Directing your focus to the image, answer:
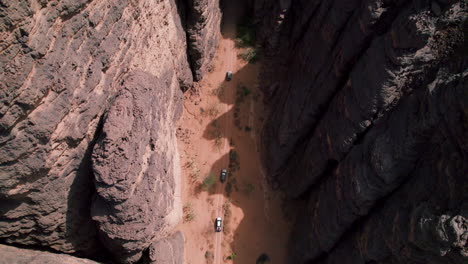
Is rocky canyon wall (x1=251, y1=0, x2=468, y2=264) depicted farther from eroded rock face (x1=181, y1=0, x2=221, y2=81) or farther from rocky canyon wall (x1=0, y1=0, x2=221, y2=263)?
rocky canyon wall (x1=0, y1=0, x2=221, y2=263)

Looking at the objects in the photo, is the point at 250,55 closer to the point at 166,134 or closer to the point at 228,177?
the point at 228,177

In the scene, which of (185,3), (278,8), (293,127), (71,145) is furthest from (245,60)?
(71,145)

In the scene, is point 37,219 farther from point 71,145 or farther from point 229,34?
point 229,34

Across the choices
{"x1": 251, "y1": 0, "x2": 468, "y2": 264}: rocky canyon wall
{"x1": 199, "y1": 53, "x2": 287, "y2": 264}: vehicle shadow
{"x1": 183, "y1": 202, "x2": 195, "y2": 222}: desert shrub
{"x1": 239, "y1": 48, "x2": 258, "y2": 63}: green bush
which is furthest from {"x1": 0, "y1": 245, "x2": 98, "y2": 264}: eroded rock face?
{"x1": 239, "y1": 48, "x2": 258, "y2": 63}: green bush

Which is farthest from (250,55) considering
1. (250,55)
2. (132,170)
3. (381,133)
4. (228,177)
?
(132,170)

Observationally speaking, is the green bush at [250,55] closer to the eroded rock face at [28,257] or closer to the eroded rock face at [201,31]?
the eroded rock face at [201,31]

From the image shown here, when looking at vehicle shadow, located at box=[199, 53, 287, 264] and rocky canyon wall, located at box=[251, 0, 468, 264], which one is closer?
rocky canyon wall, located at box=[251, 0, 468, 264]
